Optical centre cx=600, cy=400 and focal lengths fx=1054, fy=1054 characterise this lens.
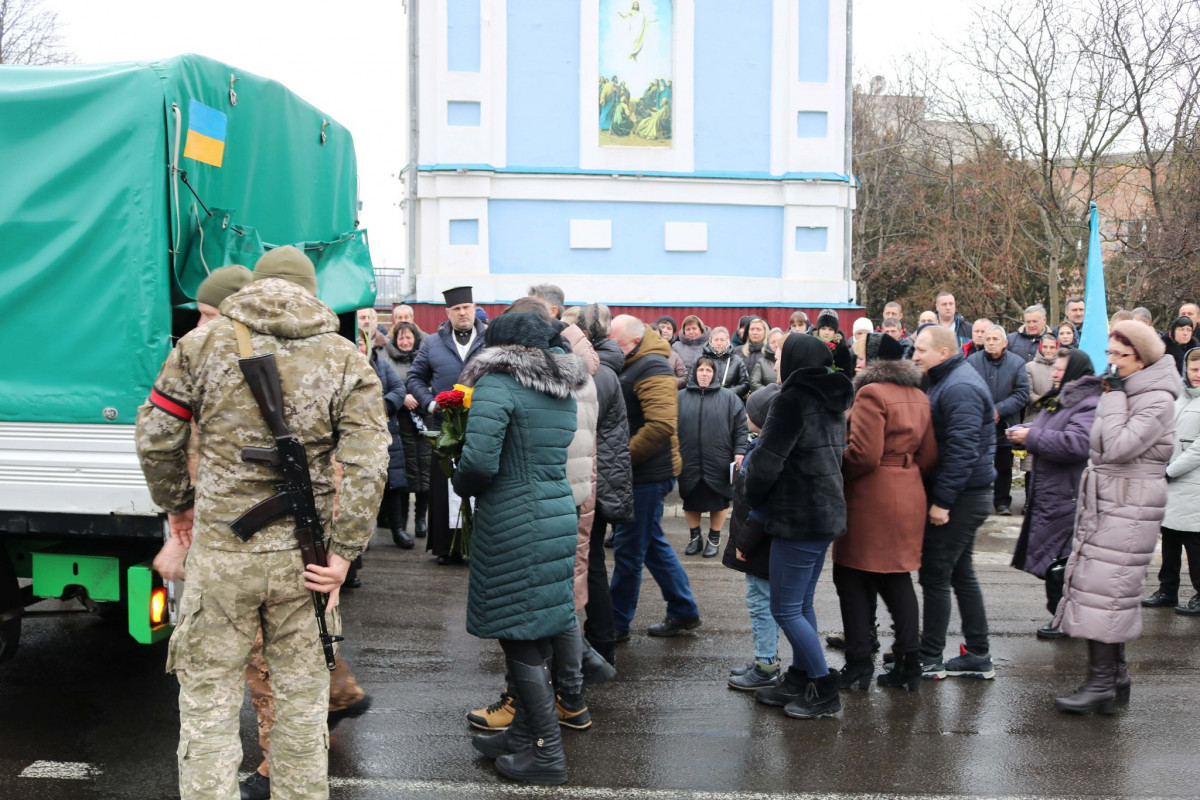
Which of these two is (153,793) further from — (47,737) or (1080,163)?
(1080,163)

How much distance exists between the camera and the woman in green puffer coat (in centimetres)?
430

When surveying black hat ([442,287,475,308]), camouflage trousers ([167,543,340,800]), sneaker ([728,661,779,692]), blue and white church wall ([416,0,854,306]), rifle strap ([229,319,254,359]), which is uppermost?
blue and white church wall ([416,0,854,306])

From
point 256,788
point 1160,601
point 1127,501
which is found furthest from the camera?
point 1160,601

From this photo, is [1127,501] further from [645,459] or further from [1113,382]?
[645,459]

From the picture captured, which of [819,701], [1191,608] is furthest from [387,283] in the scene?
[819,701]

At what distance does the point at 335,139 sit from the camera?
21.3 ft

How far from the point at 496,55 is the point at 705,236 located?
514cm

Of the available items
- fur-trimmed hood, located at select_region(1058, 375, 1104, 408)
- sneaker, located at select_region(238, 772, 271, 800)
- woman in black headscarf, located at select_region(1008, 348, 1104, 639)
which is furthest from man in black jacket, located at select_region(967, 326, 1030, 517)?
sneaker, located at select_region(238, 772, 271, 800)

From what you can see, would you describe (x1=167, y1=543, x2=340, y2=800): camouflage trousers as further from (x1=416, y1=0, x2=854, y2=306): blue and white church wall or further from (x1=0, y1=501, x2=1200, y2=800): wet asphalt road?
(x1=416, y1=0, x2=854, y2=306): blue and white church wall

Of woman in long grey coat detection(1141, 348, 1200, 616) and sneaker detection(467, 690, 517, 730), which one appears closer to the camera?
sneaker detection(467, 690, 517, 730)

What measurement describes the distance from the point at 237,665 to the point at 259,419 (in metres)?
0.83

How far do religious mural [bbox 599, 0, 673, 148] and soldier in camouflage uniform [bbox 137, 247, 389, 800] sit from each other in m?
17.0

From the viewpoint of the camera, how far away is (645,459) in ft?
19.9

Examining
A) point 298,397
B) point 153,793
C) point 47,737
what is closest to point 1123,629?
point 298,397
